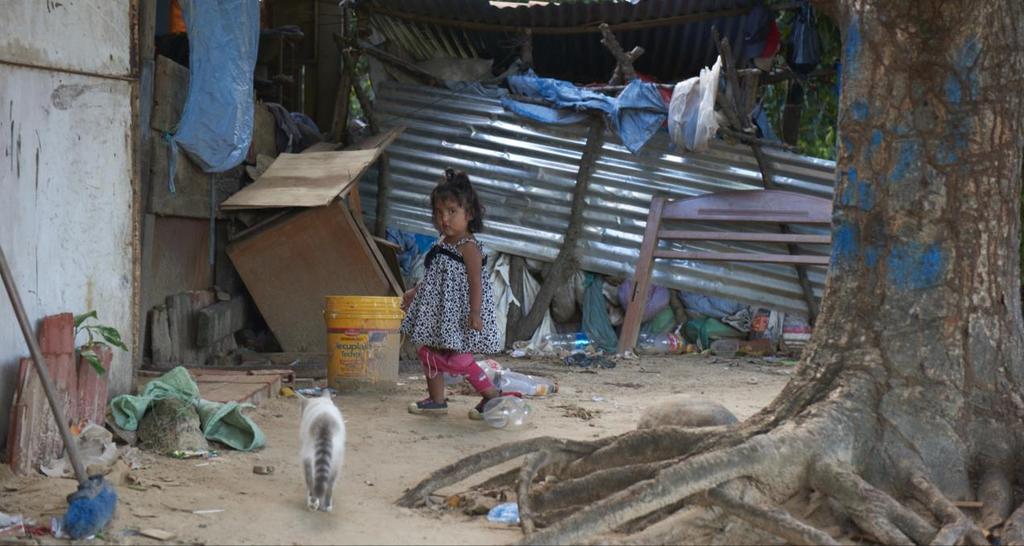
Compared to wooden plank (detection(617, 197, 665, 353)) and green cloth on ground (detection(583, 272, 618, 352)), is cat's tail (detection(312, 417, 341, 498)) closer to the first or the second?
wooden plank (detection(617, 197, 665, 353))

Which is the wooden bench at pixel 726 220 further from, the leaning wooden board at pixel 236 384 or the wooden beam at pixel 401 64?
the leaning wooden board at pixel 236 384

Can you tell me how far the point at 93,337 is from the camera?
5531 mm

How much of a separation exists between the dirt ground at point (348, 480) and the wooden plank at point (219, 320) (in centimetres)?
162

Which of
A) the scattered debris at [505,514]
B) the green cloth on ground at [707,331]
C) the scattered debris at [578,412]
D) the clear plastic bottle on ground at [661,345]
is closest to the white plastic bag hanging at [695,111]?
the green cloth on ground at [707,331]

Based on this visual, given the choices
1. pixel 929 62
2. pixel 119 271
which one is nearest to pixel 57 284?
pixel 119 271

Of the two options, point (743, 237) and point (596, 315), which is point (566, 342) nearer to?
point (596, 315)

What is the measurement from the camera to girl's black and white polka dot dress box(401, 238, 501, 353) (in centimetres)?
668

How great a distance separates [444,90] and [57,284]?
719 centimetres

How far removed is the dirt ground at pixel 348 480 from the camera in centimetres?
405

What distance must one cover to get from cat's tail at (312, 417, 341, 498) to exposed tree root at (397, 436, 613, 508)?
408 millimetres

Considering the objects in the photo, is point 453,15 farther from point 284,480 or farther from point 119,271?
point 284,480

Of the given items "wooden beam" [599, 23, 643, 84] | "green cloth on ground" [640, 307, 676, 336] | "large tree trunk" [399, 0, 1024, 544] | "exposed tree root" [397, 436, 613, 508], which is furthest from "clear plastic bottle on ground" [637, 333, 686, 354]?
"large tree trunk" [399, 0, 1024, 544]

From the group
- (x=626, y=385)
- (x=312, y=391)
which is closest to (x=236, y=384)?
(x=312, y=391)

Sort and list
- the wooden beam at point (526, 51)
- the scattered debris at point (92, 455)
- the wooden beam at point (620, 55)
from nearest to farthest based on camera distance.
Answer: the scattered debris at point (92, 455), the wooden beam at point (620, 55), the wooden beam at point (526, 51)
